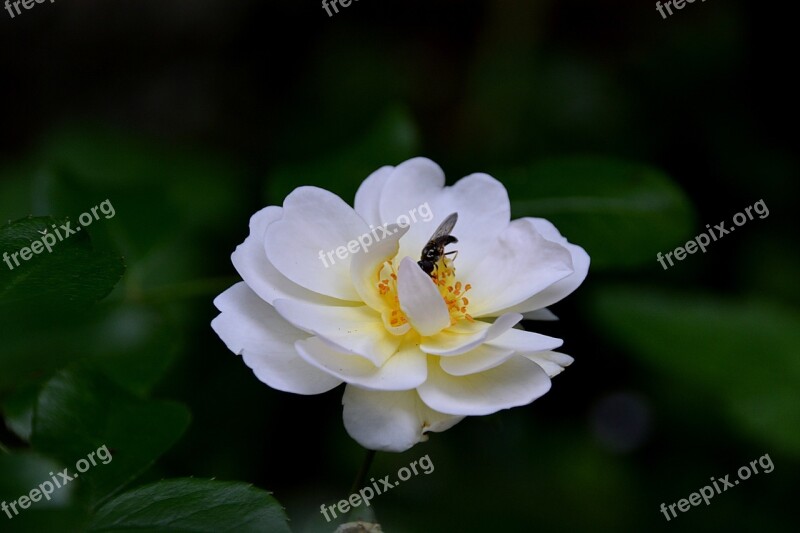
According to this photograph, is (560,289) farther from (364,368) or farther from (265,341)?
(265,341)

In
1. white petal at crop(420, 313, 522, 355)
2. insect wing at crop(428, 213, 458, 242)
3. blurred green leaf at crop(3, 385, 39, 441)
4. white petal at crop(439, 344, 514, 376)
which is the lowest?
white petal at crop(439, 344, 514, 376)

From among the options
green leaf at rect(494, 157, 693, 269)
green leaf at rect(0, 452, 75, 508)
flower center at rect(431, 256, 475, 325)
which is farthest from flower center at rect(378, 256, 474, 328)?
green leaf at rect(0, 452, 75, 508)

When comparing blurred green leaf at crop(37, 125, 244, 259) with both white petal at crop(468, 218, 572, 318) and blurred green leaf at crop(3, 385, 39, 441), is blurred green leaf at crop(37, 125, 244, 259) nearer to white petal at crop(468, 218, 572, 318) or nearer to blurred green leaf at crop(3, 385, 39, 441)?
blurred green leaf at crop(3, 385, 39, 441)

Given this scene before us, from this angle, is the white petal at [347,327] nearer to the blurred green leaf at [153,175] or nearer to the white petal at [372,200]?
the white petal at [372,200]

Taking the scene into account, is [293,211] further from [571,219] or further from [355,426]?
[571,219]

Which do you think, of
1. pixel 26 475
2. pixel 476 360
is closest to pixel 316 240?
pixel 476 360
